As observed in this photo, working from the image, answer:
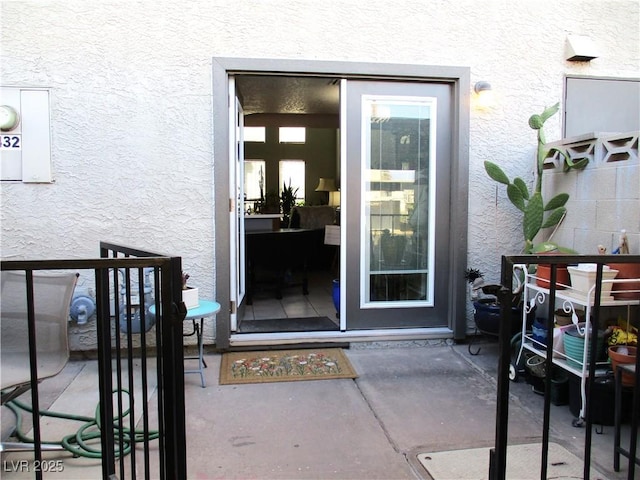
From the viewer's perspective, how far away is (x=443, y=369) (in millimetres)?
3393

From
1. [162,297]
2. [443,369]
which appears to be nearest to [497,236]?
[443,369]

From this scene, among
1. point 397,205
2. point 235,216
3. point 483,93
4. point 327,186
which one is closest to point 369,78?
point 483,93

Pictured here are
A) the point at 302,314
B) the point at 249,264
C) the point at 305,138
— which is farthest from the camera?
the point at 305,138

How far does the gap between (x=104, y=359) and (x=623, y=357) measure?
2.35 metres

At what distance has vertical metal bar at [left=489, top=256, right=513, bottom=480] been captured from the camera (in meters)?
1.58

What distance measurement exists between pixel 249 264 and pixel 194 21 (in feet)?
8.56

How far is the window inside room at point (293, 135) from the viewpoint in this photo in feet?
38.3

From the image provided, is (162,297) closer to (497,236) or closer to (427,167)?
(427,167)

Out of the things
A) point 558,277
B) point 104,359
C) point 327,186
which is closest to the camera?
point 104,359

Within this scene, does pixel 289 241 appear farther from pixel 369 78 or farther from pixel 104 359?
pixel 104 359

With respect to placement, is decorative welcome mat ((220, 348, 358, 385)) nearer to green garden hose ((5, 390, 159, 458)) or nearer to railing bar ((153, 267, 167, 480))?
green garden hose ((5, 390, 159, 458))

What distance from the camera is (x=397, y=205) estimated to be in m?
3.92

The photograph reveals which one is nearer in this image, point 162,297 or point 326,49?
point 162,297

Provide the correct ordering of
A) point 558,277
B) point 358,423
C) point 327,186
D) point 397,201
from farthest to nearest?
point 327,186 < point 397,201 < point 558,277 < point 358,423
